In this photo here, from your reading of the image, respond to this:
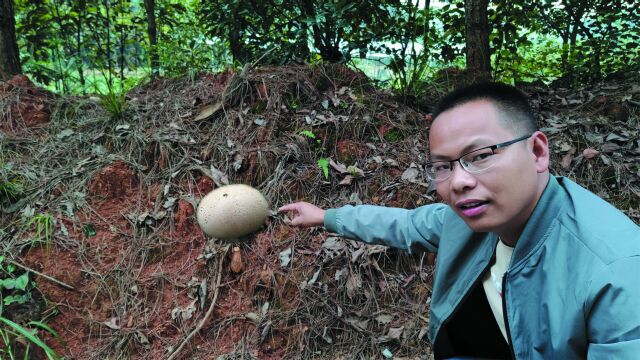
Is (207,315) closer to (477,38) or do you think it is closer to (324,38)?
(324,38)

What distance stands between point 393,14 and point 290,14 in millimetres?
1152

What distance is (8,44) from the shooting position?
4844 mm

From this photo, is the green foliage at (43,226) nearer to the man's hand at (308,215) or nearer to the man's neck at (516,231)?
the man's hand at (308,215)

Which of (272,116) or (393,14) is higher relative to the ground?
(393,14)

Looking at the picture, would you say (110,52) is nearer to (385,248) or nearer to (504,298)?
(385,248)

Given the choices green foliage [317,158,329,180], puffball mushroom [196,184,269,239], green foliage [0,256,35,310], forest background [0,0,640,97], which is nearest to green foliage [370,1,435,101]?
forest background [0,0,640,97]

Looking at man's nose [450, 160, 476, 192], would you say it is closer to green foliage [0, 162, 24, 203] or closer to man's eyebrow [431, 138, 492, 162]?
man's eyebrow [431, 138, 492, 162]

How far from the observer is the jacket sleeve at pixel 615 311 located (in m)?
1.15

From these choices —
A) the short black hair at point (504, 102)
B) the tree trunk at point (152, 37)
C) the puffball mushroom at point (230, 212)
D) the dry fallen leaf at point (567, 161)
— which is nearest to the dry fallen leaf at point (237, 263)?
the puffball mushroom at point (230, 212)

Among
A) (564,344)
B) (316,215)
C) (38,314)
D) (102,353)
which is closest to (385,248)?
(316,215)

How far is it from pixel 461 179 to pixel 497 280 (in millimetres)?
542

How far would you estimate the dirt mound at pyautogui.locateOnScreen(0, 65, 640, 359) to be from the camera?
9.90 ft

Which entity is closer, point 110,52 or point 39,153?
point 39,153

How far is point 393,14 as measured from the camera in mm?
4766
